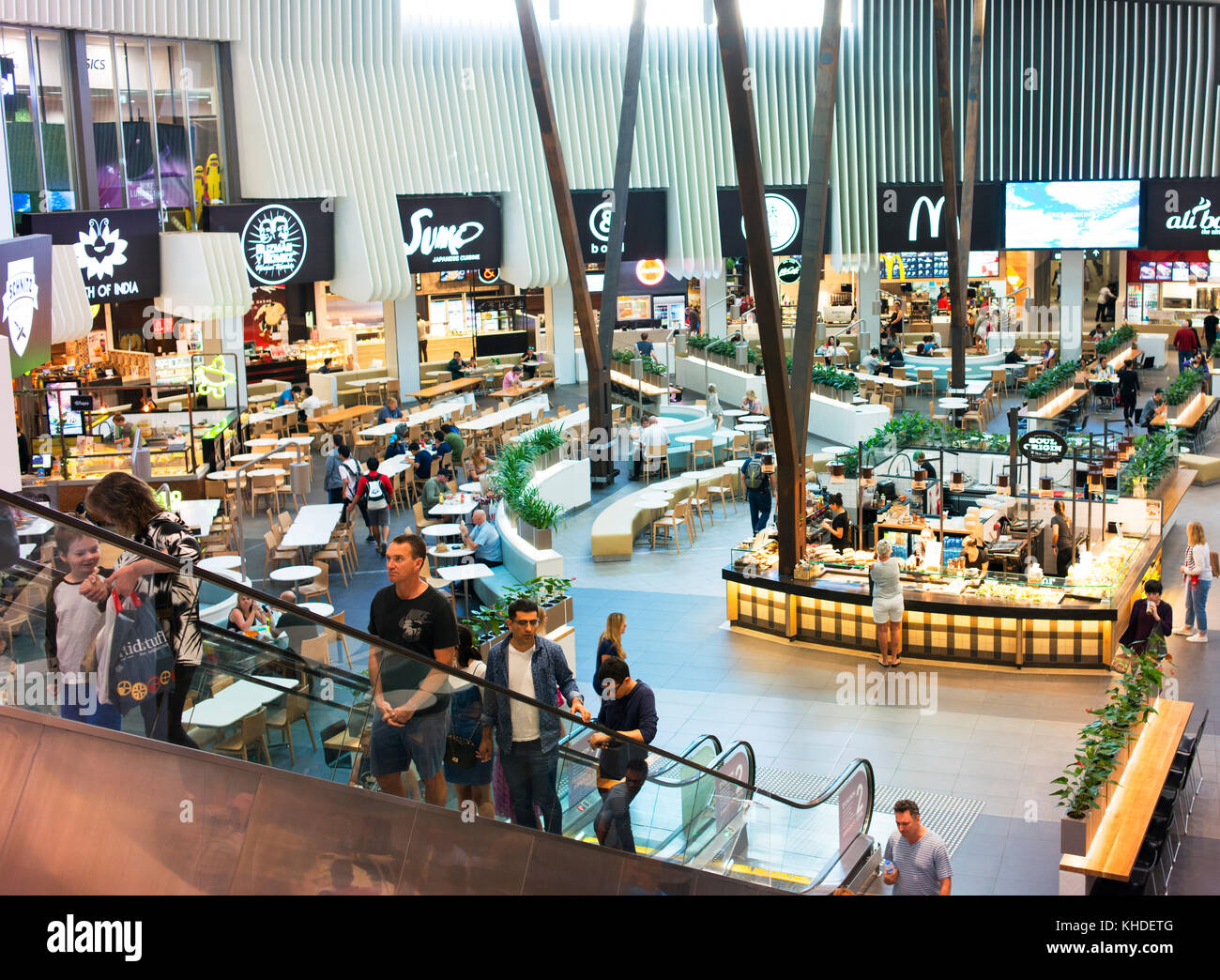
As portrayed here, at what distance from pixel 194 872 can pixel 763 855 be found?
3036mm

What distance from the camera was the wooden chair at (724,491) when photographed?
17438 millimetres

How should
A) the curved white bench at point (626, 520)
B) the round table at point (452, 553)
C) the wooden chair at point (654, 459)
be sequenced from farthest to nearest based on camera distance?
the wooden chair at point (654, 459) → the curved white bench at point (626, 520) → the round table at point (452, 553)

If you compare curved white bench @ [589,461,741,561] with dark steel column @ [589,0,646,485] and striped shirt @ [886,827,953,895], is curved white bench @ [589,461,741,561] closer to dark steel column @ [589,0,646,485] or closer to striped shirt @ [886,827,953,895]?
dark steel column @ [589,0,646,485]

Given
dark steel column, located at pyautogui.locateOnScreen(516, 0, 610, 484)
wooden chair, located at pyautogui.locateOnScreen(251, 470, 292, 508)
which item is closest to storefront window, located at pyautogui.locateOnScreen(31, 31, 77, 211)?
wooden chair, located at pyautogui.locateOnScreen(251, 470, 292, 508)

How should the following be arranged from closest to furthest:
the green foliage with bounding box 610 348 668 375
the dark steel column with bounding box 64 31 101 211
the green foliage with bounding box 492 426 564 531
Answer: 1. the green foliage with bounding box 492 426 564 531
2. the dark steel column with bounding box 64 31 101 211
3. the green foliage with bounding box 610 348 668 375

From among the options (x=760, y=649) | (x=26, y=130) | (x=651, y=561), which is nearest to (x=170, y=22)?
(x=26, y=130)

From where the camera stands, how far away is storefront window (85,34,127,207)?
18.7m

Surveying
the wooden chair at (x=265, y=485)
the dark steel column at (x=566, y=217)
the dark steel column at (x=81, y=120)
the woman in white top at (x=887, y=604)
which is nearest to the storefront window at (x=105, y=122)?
the dark steel column at (x=81, y=120)

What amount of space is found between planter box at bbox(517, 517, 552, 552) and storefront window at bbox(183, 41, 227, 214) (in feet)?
31.1

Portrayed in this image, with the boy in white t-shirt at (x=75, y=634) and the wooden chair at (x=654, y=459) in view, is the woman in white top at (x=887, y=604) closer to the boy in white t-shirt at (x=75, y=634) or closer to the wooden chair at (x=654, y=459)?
the wooden chair at (x=654, y=459)

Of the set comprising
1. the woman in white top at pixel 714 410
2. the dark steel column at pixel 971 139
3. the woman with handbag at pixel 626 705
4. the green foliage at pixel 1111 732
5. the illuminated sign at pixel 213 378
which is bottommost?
the green foliage at pixel 1111 732

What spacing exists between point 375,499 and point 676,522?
3553mm

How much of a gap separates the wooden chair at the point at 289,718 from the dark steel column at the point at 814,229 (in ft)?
29.0

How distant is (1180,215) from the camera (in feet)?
82.6
